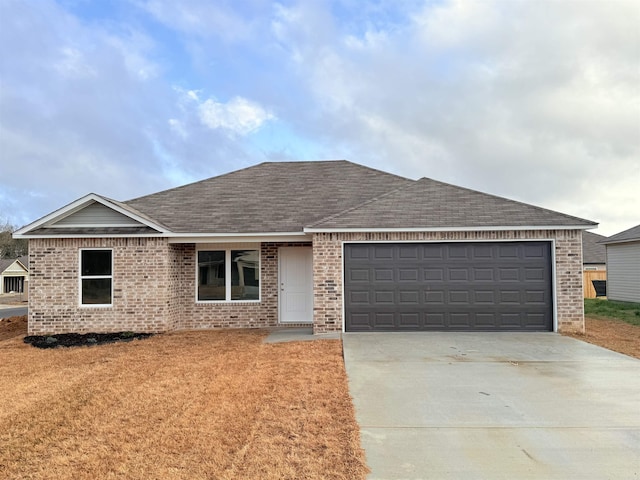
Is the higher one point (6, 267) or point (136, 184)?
point (136, 184)

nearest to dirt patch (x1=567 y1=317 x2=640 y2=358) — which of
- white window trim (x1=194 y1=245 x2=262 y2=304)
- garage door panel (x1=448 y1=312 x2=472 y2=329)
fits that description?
garage door panel (x1=448 y1=312 x2=472 y2=329)

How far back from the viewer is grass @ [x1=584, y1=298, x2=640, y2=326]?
14806 mm

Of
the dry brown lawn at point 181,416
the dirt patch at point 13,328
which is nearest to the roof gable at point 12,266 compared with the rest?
the dirt patch at point 13,328

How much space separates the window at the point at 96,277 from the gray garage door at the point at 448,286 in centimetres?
633

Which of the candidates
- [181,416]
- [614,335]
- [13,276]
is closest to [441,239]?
[614,335]

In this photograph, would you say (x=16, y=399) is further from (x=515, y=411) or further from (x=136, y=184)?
(x=136, y=184)

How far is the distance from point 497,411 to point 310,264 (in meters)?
8.04

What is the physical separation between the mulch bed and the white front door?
3688 millimetres

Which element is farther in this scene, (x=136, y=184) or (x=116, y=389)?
(x=136, y=184)

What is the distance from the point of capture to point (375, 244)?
10.9 meters

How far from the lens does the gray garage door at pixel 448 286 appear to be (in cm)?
1072

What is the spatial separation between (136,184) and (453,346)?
108ft

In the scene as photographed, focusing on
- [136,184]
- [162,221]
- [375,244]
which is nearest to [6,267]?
[136,184]

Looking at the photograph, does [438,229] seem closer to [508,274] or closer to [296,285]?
[508,274]
